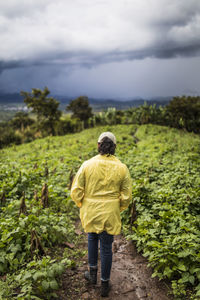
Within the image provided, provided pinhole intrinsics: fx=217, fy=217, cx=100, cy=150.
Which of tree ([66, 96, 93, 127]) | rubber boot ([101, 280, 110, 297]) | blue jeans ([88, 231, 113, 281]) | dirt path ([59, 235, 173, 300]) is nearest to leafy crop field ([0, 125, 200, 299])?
dirt path ([59, 235, 173, 300])

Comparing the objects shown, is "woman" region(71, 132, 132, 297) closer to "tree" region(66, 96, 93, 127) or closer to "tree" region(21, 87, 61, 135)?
"tree" region(21, 87, 61, 135)

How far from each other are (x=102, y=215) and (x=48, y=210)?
276 centimetres

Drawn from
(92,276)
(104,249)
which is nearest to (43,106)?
(92,276)

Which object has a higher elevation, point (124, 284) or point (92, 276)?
point (92, 276)

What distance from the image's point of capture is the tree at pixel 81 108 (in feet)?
147

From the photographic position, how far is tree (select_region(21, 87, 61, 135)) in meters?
34.5

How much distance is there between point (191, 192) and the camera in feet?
18.7

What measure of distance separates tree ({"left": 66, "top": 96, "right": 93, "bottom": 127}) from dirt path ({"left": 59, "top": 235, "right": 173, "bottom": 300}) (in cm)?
4157

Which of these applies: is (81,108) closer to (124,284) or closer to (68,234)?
(68,234)

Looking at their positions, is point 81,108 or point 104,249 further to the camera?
point 81,108

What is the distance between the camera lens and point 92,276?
3.52 m

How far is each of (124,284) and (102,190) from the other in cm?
180

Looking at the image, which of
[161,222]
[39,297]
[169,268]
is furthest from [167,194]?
[39,297]

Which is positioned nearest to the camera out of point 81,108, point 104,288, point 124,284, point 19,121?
point 104,288
